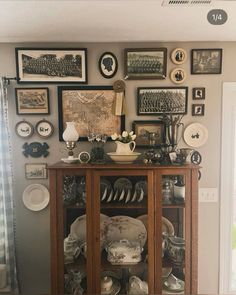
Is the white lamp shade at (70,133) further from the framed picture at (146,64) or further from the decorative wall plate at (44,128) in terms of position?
the framed picture at (146,64)

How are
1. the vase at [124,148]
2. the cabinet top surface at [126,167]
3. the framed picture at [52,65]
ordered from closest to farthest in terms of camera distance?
the cabinet top surface at [126,167], the vase at [124,148], the framed picture at [52,65]

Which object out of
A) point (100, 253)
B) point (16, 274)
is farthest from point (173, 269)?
point (16, 274)

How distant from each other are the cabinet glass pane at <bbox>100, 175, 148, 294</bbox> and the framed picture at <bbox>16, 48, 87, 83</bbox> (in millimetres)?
900

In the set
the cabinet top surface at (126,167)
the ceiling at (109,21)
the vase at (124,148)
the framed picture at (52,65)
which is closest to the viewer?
the ceiling at (109,21)

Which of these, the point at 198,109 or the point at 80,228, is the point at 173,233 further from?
the point at 198,109

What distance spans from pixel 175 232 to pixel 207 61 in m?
1.37

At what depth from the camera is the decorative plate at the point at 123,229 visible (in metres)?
1.81

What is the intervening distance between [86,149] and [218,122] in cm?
111

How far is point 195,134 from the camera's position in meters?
2.06

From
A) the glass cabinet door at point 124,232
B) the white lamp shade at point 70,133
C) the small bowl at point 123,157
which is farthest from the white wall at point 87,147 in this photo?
the glass cabinet door at point 124,232

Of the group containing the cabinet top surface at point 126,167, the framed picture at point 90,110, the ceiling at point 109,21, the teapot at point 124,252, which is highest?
the ceiling at point 109,21

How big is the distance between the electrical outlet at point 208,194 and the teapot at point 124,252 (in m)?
0.68

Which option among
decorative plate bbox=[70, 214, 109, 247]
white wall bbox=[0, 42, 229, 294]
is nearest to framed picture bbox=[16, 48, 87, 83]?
white wall bbox=[0, 42, 229, 294]

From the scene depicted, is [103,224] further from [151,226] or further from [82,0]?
[82,0]
